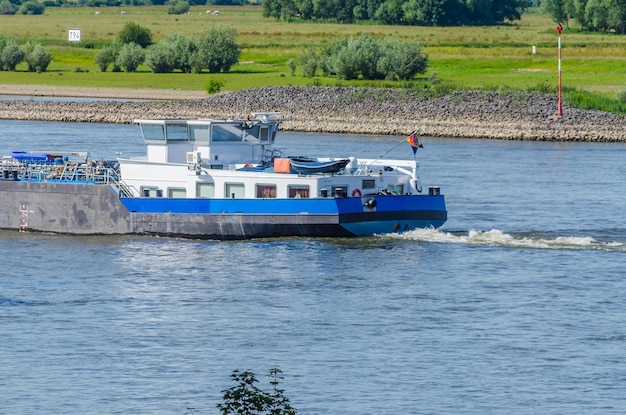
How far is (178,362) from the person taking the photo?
3116 cm

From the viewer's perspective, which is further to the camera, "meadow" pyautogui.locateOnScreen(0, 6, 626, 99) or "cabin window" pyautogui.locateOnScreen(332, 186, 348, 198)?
"meadow" pyautogui.locateOnScreen(0, 6, 626, 99)

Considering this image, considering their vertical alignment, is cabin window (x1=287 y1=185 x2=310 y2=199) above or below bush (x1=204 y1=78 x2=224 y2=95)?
below

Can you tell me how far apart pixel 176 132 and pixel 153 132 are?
0.90 meters

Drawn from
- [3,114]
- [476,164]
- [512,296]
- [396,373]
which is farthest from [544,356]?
[3,114]

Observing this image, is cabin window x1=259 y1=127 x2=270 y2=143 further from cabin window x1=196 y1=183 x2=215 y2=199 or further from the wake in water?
the wake in water

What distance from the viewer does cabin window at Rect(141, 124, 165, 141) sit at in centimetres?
4825

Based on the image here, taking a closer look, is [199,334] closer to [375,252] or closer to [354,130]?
[375,252]

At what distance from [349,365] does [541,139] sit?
189 feet

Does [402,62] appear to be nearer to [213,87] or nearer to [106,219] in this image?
[213,87]

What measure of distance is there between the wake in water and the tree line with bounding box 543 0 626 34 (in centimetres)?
11295

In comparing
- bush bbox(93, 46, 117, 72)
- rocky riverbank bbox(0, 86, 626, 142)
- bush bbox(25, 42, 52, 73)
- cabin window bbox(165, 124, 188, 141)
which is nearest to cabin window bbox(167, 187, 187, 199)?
cabin window bbox(165, 124, 188, 141)

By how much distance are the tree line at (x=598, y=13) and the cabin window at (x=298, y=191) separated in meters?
115

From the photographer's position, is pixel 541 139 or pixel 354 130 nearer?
pixel 541 139

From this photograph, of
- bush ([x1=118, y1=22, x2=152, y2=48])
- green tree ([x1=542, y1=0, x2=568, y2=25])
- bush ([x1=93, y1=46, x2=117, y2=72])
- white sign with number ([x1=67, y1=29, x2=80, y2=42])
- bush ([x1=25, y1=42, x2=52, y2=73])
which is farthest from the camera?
green tree ([x1=542, y1=0, x2=568, y2=25])
